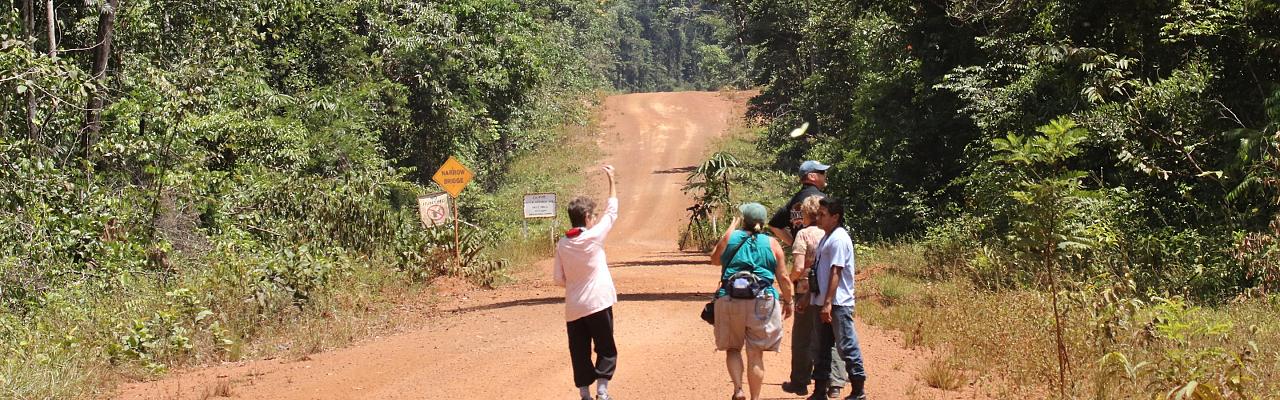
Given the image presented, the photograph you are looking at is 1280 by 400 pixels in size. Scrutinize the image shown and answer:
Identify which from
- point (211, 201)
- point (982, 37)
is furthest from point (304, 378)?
point (982, 37)

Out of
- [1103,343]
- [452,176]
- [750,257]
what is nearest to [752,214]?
[750,257]

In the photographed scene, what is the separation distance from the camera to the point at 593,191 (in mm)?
47844

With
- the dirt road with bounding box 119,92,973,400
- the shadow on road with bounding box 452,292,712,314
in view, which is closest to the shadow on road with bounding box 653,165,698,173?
the dirt road with bounding box 119,92,973,400

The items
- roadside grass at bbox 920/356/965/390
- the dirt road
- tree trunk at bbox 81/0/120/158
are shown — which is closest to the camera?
roadside grass at bbox 920/356/965/390

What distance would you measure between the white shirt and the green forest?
3.27m

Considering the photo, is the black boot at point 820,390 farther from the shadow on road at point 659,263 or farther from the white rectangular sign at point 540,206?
the white rectangular sign at point 540,206

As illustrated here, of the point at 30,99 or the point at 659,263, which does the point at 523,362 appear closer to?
the point at 30,99

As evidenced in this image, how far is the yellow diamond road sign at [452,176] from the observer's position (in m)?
19.7

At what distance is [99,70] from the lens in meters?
16.3

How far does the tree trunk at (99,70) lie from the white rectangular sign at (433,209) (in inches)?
193

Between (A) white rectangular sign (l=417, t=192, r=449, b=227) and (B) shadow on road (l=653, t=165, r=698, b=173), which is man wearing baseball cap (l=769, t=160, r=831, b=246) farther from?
(B) shadow on road (l=653, t=165, r=698, b=173)

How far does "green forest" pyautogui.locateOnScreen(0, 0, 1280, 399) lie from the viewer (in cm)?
1036

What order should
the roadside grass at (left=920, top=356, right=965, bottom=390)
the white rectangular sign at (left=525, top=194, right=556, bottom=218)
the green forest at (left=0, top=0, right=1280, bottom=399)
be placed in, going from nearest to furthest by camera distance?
the roadside grass at (left=920, top=356, right=965, bottom=390) < the green forest at (left=0, top=0, right=1280, bottom=399) < the white rectangular sign at (left=525, top=194, right=556, bottom=218)

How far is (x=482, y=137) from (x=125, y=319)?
23.4 metres
